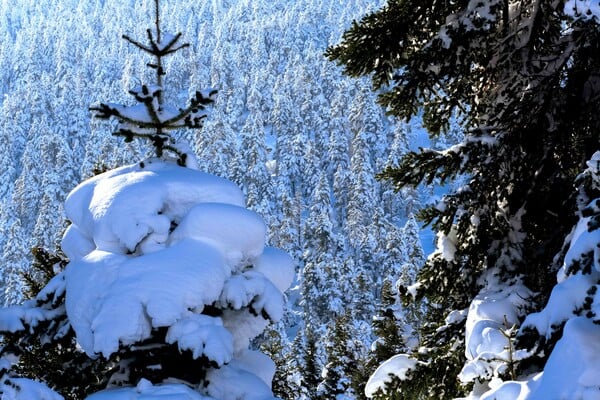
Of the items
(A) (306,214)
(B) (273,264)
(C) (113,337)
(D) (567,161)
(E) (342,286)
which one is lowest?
(C) (113,337)

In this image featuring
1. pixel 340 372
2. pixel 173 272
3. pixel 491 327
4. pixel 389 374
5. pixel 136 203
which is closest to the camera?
pixel 173 272

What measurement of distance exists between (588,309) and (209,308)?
273 cm

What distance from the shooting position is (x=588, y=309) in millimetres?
3723

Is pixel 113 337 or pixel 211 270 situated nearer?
pixel 113 337

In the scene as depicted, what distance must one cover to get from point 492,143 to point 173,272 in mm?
3257

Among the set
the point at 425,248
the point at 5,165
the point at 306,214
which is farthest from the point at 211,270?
the point at 5,165

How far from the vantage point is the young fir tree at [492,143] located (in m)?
5.98

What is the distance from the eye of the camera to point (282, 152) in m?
107

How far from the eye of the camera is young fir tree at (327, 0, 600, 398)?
5977 millimetres

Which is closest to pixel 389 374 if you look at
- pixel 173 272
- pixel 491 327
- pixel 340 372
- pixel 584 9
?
pixel 491 327

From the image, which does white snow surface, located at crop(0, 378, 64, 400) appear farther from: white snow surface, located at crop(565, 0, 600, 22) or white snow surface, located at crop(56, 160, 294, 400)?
white snow surface, located at crop(565, 0, 600, 22)

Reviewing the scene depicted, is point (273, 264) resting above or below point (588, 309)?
above

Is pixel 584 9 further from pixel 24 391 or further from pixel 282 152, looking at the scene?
pixel 282 152

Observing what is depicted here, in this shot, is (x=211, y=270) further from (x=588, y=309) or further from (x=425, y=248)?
(x=425, y=248)
